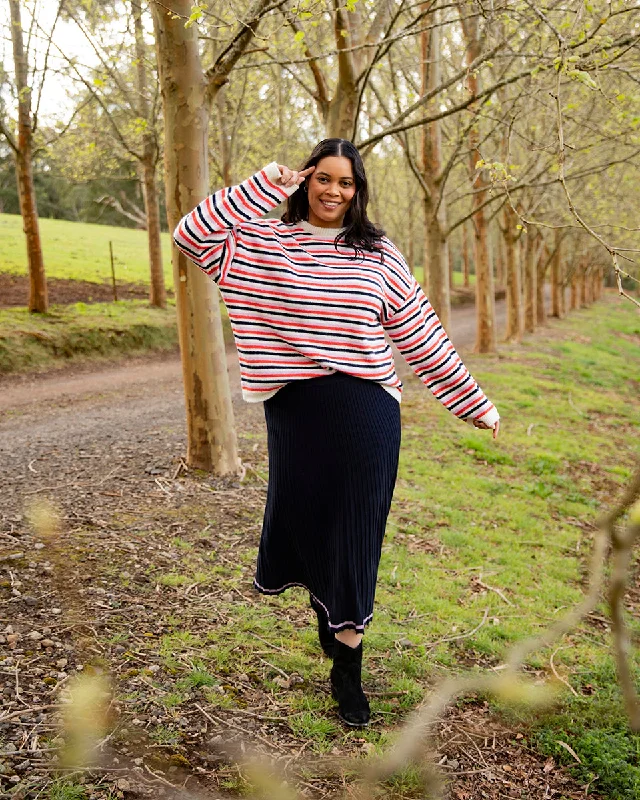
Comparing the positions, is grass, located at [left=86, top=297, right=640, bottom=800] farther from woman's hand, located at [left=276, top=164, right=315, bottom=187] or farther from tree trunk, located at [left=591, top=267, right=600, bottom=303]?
tree trunk, located at [left=591, top=267, right=600, bottom=303]

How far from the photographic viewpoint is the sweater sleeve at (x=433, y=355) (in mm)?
3311

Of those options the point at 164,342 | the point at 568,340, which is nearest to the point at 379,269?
the point at 164,342

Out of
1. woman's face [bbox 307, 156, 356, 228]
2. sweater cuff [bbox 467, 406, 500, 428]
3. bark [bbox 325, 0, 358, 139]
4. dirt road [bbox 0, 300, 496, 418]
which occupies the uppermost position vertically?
bark [bbox 325, 0, 358, 139]

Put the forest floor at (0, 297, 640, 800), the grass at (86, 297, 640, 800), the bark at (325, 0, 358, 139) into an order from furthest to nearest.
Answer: the bark at (325, 0, 358, 139)
the grass at (86, 297, 640, 800)
the forest floor at (0, 297, 640, 800)

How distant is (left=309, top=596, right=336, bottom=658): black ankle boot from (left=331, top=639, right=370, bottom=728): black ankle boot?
0.20 meters

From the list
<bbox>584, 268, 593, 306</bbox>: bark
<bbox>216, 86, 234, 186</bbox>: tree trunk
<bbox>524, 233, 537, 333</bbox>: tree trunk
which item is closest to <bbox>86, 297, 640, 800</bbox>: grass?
<bbox>216, 86, 234, 186</bbox>: tree trunk

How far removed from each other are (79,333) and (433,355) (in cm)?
1099

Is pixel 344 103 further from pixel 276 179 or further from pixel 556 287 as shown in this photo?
pixel 556 287

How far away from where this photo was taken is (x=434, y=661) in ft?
13.7

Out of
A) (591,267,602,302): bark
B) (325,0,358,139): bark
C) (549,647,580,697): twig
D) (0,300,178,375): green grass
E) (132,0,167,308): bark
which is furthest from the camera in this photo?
(591,267,602,302): bark

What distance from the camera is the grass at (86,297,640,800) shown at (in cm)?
347

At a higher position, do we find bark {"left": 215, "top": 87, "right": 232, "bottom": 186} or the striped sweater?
bark {"left": 215, "top": 87, "right": 232, "bottom": 186}

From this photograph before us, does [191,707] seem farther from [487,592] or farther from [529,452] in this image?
[529,452]

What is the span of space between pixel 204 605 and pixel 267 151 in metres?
17.8
